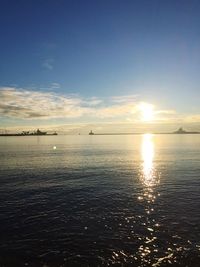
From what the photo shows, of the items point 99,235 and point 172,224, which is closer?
point 99,235

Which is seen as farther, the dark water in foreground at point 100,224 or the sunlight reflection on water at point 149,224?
the sunlight reflection on water at point 149,224

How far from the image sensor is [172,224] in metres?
25.8

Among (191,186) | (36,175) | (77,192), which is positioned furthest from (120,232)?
(36,175)

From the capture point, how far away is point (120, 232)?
24.1m

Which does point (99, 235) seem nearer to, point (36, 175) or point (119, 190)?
point (119, 190)

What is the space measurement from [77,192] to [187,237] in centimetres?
1967

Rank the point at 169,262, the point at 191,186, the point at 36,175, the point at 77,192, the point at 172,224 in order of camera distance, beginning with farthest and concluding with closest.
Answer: the point at 36,175, the point at 191,186, the point at 77,192, the point at 172,224, the point at 169,262

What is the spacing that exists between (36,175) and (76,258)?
38.2m

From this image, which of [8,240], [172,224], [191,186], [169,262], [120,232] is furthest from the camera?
[191,186]

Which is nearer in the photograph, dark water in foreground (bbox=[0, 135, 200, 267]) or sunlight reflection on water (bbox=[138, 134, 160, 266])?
dark water in foreground (bbox=[0, 135, 200, 267])

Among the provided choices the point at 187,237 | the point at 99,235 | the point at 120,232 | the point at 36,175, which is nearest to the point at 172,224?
the point at 187,237

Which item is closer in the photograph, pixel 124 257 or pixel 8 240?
pixel 124 257

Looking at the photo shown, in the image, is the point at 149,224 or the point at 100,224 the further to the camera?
the point at 100,224

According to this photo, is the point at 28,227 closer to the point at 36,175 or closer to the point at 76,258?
the point at 76,258
